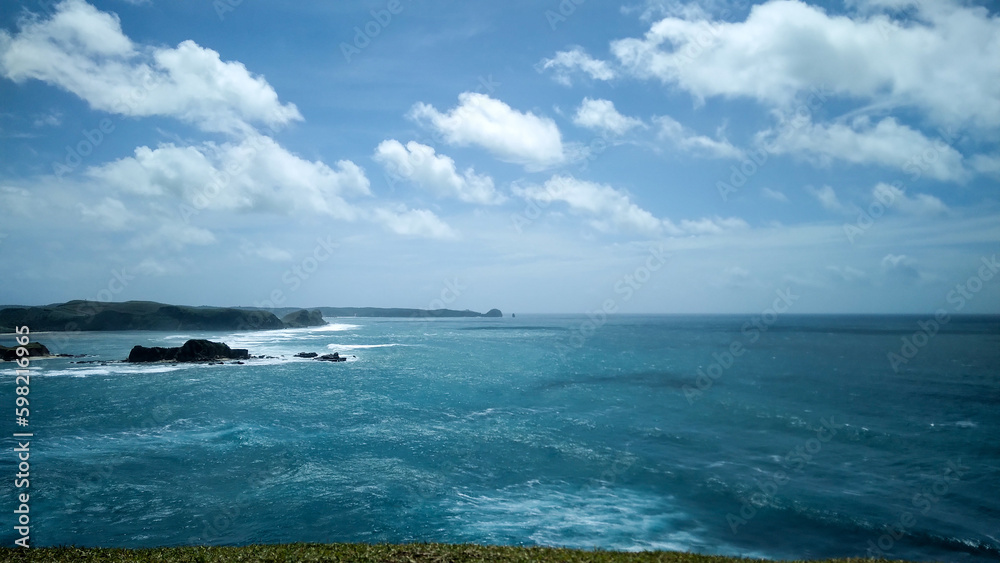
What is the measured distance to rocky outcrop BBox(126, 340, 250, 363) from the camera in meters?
69.6

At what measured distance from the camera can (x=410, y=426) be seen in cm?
3416

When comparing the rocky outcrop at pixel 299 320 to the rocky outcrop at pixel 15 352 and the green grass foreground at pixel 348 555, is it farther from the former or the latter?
the green grass foreground at pixel 348 555

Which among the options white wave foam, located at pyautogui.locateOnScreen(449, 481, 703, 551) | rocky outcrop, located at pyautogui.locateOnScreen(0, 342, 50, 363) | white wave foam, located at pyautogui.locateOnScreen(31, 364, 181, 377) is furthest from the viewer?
rocky outcrop, located at pyautogui.locateOnScreen(0, 342, 50, 363)

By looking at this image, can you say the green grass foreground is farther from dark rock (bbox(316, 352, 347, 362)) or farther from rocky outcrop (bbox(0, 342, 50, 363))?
rocky outcrop (bbox(0, 342, 50, 363))

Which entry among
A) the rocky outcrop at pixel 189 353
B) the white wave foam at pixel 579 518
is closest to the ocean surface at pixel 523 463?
the white wave foam at pixel 579 518

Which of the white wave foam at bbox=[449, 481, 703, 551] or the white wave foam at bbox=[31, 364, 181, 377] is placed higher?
the white wave foam at bbox=[31, 364, 181, 377]

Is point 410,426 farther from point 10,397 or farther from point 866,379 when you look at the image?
point 866,379

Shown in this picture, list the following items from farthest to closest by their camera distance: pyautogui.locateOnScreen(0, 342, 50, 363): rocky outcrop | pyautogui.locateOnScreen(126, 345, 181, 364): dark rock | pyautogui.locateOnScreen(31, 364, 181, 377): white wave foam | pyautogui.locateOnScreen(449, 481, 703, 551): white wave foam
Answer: pyautogui.locateOnScreen(0, 342, 50, 363): rocky outcrop, pyautogui.locateOnScreen(126, 345, 181, 364): dark rock, pyautogui.locateOnScreen(31, 364, 181, 377): white wave foam, pyautogui.locateOnScreen(449, 481, 703, 551): white wave foam

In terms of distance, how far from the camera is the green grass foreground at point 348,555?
11820mm

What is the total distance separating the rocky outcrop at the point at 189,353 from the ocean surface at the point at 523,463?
14710mm

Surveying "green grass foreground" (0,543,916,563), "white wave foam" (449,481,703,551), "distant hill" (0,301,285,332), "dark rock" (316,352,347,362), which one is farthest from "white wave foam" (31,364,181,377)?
"distant hill" (0,301,285,332)

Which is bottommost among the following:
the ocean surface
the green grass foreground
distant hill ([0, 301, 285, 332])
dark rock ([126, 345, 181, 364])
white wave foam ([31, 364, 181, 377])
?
the ocean surface

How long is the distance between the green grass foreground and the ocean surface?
4.60m

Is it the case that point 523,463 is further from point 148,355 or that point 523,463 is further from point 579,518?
point 148,355
